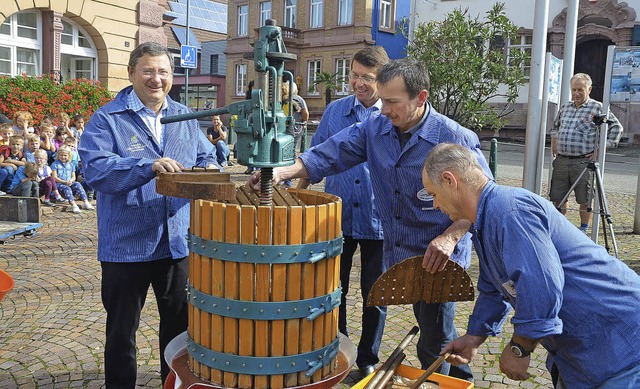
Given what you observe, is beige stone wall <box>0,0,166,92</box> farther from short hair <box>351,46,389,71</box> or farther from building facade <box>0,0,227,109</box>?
short hair <box>351,46,389,71</box>

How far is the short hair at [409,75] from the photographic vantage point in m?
2.98

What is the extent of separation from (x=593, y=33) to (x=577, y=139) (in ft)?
71.8

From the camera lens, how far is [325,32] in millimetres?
35875

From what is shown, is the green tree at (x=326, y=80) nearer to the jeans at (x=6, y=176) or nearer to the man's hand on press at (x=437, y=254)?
the jeans at (x=6, y=176)

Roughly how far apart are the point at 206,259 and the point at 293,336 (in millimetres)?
448

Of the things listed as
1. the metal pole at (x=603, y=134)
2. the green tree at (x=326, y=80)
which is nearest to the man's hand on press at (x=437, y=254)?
the metal pole at (x=603, y=134)

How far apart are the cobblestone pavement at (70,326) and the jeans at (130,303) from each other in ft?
2.35

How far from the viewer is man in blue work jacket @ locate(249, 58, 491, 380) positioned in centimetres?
305

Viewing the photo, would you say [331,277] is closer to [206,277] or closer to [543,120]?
[206,277]

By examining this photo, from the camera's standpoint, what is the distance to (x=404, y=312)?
5414 millimetres

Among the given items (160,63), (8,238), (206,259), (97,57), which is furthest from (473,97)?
(97,57)

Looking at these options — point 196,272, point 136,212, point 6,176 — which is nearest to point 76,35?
point 6,176

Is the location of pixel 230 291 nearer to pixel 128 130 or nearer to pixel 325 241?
pixel 325 241

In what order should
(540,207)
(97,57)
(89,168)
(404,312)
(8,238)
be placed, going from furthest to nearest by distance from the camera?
1. (97,57)
2. (8,238)
3. (404,312)
4. (89,168)
5. (540,207)
